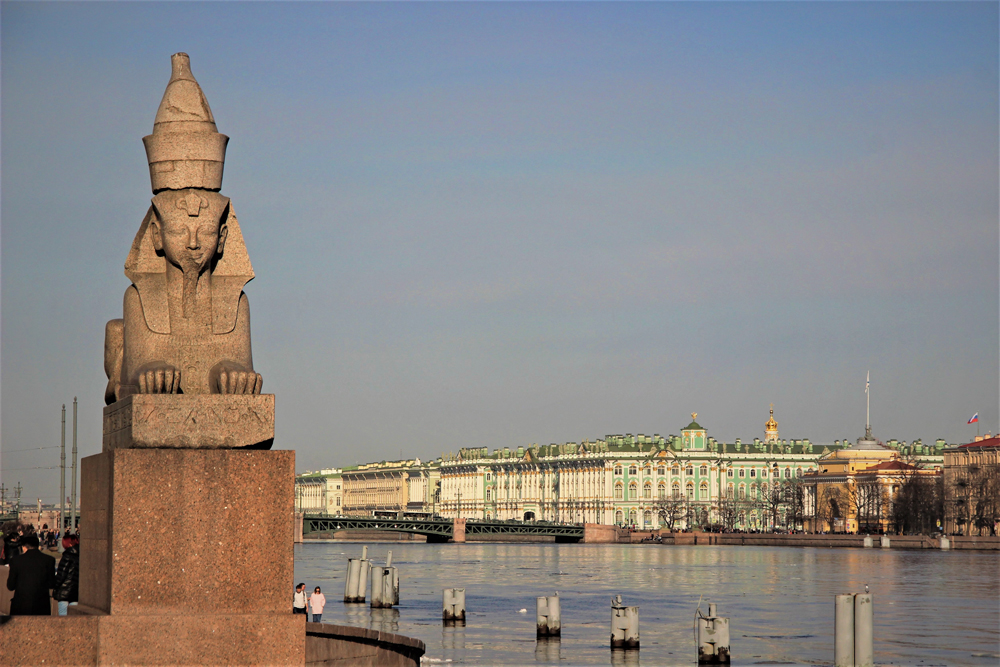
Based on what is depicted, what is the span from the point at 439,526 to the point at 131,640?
97.2 metres

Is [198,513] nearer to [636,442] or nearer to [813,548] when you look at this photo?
[813,548]

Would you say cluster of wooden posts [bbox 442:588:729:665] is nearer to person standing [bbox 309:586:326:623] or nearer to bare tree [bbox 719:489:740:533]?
person standing [bbox 309:586:326:623]

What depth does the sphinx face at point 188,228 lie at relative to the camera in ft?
24.9

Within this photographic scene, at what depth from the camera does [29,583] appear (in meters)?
7.65

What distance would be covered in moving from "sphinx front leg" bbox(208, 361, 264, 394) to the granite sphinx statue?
0.05 m

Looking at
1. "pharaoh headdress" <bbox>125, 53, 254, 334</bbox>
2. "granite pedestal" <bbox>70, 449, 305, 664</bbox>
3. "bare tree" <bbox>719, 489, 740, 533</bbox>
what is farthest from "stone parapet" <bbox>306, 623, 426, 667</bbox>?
"bare tree" <bbox>719, 489, 740, 533</bbox>

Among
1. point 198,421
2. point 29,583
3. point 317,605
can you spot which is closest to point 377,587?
point 317,605

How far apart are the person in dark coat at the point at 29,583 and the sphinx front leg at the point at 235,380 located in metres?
1.31

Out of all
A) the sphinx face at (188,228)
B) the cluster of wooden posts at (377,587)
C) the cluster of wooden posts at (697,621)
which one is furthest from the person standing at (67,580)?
the cluster of wooden posts at (377,587)

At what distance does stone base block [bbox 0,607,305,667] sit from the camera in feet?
22.3

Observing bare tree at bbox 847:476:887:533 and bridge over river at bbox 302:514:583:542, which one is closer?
bridge over river at bbox 302:514:583:542

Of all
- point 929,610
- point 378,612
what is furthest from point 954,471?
point 378,612

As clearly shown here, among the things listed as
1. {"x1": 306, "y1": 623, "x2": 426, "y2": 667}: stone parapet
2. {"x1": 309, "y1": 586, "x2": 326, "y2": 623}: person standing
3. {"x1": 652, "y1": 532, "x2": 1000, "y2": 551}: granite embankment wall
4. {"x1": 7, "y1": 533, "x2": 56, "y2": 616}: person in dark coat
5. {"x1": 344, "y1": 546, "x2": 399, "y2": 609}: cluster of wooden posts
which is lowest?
{"x1": 652, "y1": 532, "x2": 1000, "y2": 551}: granite embankment wall

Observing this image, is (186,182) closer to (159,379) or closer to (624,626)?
(159,379)
